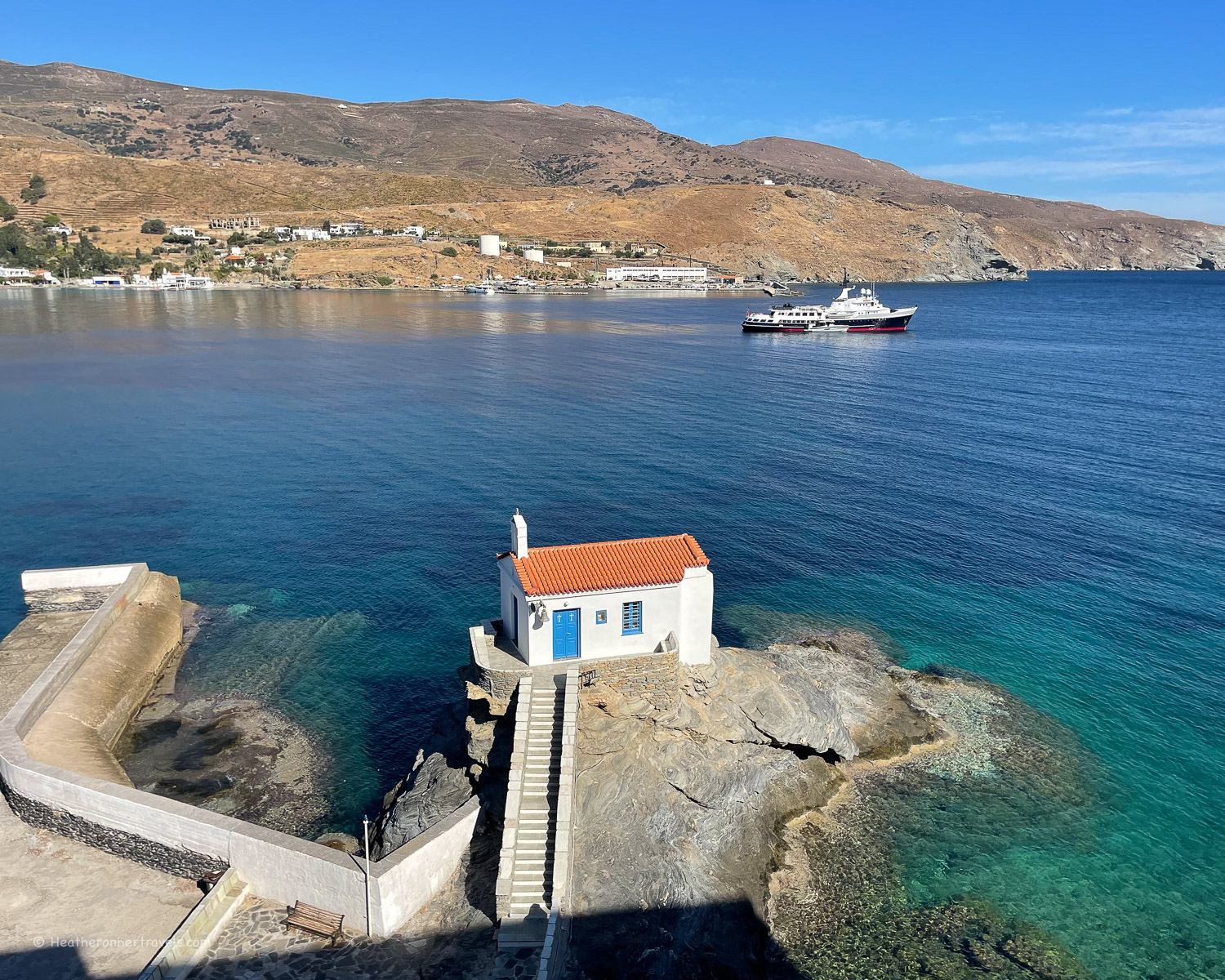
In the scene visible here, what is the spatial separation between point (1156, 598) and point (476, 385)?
7028 cm

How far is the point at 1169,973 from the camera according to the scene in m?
20.7

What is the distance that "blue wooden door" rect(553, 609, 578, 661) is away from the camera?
25.8 meters

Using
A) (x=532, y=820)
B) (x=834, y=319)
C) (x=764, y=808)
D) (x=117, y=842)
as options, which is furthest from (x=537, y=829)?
(x=834, y=319)

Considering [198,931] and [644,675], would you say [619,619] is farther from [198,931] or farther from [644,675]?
[198,931]

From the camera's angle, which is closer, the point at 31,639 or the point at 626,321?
the point at 31,639

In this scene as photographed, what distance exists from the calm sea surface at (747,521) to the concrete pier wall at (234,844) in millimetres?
5415

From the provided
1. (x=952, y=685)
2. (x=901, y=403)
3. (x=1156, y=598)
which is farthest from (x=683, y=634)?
(x=901, y=403)

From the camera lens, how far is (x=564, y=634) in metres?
26.0

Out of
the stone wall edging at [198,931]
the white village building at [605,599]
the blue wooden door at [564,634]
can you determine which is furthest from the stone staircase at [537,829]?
the stone wall edging at [198,931]

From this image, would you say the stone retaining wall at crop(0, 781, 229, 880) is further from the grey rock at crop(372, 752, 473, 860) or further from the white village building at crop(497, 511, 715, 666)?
the white village building at crop(497, 511, 715, 666)

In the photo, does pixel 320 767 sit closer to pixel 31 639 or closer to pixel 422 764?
pixel 422 764

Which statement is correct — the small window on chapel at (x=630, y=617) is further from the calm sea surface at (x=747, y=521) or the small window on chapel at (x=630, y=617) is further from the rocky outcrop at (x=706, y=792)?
the calm sea surface at (x=747, y=521)

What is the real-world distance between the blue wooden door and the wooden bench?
9450 millimetres

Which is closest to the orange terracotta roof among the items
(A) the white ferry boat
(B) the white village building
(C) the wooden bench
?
(B) the white village building
